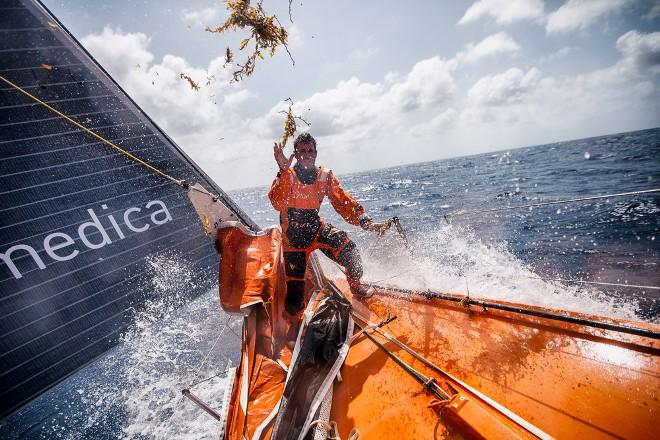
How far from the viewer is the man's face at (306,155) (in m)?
3.88

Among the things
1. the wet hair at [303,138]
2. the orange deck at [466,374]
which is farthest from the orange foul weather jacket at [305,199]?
the orange deck at [466,374]

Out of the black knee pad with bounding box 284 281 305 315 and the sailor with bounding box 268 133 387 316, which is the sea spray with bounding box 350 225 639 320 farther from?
the black knee pad with bounding box 284 281 305 315

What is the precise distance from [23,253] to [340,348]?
5.10 m

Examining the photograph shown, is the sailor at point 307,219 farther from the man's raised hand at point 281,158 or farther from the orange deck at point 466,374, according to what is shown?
the orange deck at point 466,374

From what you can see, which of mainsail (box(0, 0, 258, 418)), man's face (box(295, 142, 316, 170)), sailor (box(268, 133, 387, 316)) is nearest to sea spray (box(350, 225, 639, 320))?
sailor (box(268, 133, 387, 316))

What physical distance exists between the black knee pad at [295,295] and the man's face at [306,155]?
5.71ft

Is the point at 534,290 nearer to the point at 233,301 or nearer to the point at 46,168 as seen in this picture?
the point at 233,301

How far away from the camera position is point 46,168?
4.45 meters

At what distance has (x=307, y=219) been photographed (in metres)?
4.01

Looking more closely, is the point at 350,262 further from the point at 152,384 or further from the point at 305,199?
the point at 152,384

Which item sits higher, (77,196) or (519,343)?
(77,196)

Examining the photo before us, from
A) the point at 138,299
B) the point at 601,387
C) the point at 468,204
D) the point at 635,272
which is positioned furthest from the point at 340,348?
the point at 468,204

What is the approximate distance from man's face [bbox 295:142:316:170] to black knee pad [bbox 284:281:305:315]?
174cm

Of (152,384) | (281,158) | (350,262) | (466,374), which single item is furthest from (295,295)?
(152,384)
